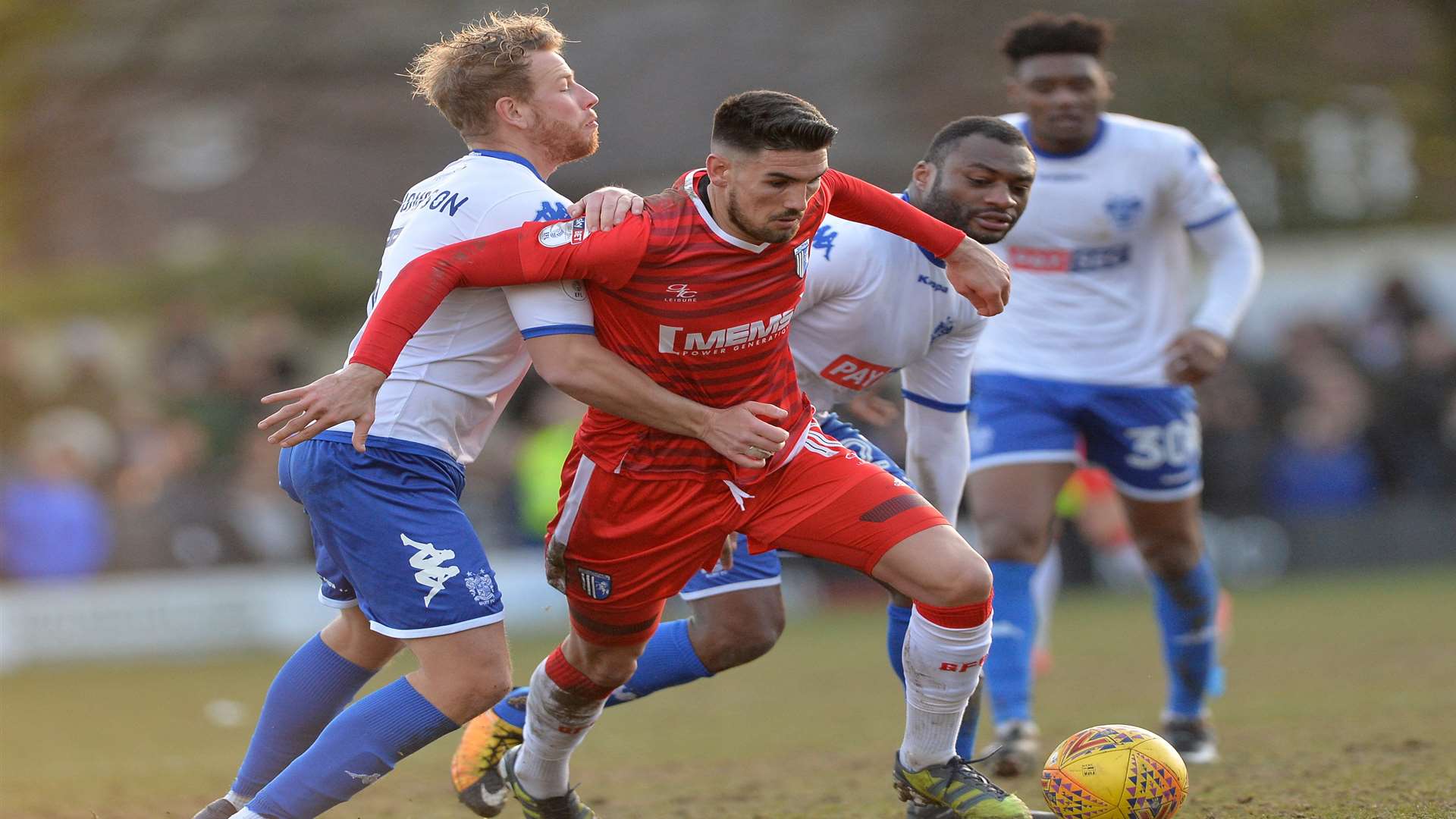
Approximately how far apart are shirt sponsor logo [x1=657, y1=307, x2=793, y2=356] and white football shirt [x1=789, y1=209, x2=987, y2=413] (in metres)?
0.63

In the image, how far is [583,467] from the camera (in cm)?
539

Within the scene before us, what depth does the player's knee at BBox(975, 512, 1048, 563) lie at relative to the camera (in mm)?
7078

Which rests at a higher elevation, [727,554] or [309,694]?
[727,554]

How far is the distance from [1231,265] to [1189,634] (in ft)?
5.16

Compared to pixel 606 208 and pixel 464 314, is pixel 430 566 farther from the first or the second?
pixel 606 208

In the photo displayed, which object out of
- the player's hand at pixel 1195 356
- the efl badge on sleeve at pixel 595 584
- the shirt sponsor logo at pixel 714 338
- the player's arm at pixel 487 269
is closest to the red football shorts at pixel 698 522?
the efl badge on sleeve at pixel 595 584

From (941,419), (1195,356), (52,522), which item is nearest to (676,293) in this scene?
(941,419)

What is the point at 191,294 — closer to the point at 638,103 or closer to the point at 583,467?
the point at 638,103

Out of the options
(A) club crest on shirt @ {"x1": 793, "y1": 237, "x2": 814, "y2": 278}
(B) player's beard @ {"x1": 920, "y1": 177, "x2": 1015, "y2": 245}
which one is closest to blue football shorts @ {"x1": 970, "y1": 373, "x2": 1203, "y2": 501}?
(B) player's beard @ {"x1": 920, "y1": 177, "x2": 1015, "y2": 245}

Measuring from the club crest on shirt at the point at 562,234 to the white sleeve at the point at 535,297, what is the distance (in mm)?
100

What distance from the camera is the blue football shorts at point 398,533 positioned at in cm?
491

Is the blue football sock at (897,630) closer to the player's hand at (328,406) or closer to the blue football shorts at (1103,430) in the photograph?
the blue football shorts at (1103,430)

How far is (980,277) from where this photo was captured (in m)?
5.39

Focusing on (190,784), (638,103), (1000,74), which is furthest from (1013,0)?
(190,784)
